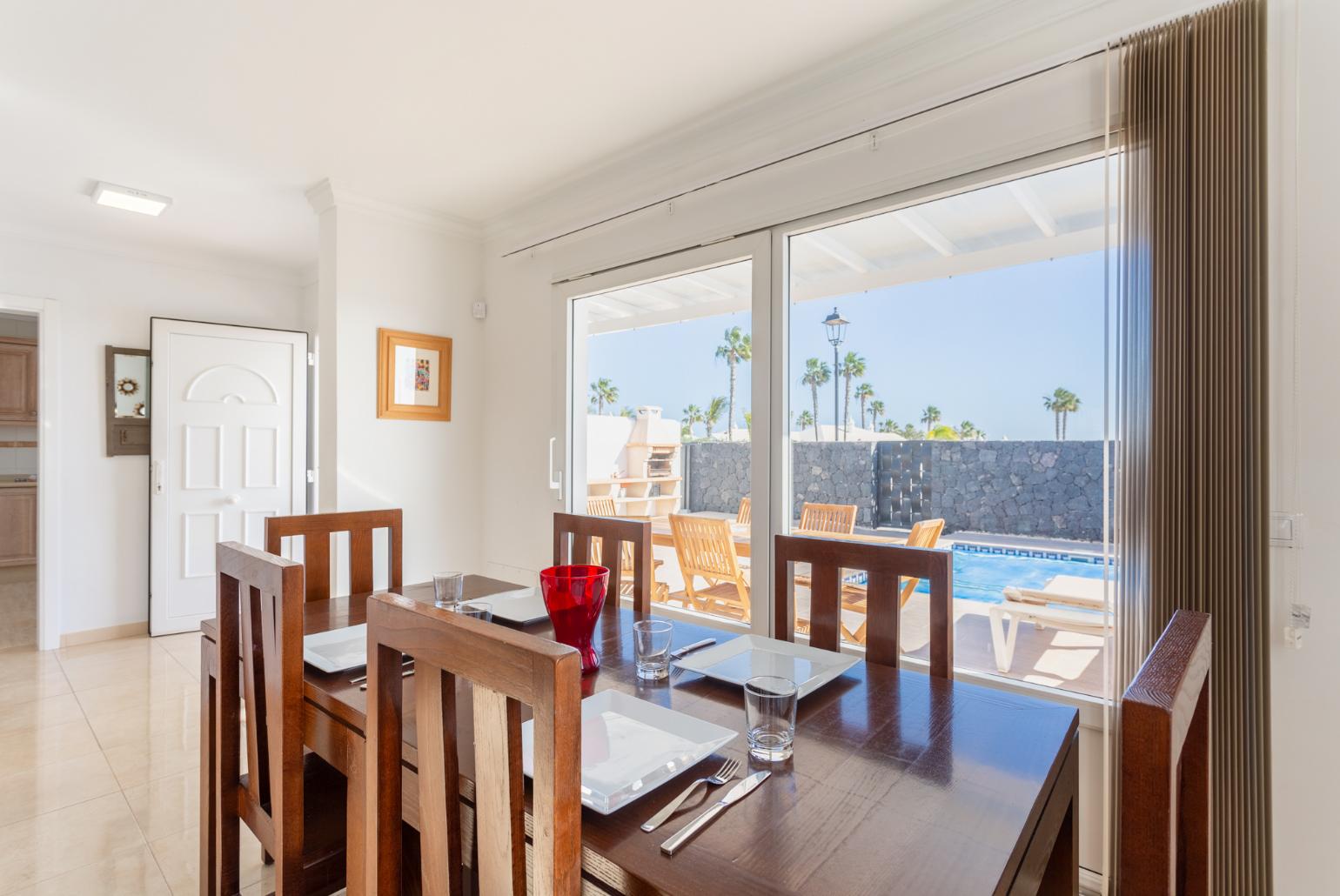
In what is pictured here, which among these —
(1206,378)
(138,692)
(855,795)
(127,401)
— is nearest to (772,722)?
(855,795)

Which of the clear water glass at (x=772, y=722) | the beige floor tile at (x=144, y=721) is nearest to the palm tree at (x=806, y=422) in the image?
the clear water glass at (x=772, y=722)

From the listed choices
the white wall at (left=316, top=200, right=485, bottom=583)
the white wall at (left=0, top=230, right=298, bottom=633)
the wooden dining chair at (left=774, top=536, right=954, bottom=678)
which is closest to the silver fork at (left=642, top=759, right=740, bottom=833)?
the wooden dining chair at (left=774, top=536, right=954, bottom=678)

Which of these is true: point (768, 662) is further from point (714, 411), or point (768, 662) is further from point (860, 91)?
point (860, 91)

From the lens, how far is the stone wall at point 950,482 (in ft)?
6.46

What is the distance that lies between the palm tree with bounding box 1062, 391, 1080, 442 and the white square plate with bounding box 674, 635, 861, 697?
3.46ft

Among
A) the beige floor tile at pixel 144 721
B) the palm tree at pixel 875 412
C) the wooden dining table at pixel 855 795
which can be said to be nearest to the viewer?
the wooden dining table at pixel 855 795

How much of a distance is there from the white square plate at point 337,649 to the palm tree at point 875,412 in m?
1.75

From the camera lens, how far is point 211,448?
4508mm

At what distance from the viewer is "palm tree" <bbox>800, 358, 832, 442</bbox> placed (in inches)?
99.7

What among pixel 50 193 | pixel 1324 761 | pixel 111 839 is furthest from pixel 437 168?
pixel 1324 761

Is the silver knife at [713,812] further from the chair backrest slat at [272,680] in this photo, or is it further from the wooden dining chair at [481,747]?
the chair backrest slat at [272,680]

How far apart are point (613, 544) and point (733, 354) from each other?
3.39ft

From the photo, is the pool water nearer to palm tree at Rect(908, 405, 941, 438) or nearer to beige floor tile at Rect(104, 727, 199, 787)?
palm tree at Rect(908, 405, 941, 438)

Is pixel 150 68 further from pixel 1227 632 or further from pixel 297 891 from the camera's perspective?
pixel 1227 632
